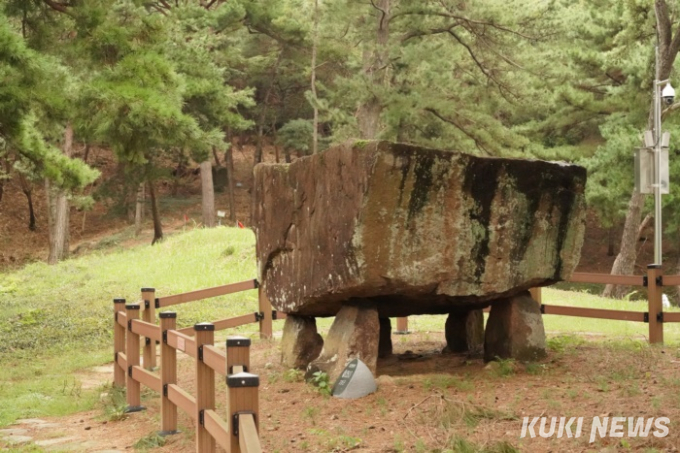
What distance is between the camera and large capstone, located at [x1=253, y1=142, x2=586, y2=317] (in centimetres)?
688

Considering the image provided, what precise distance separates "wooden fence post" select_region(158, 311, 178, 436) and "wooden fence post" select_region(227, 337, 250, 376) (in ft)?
7.01

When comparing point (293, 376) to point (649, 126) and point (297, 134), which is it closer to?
point (649, 126)

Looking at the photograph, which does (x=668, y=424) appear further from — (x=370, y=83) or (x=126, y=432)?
(x=370, y=83)

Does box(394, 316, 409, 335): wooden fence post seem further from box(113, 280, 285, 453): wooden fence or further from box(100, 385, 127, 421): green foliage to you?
box(100, 385, 127, 421): green foliage

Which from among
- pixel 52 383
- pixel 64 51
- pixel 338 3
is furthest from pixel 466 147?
pixel 52 383

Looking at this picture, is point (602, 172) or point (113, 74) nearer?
point (113, 74)

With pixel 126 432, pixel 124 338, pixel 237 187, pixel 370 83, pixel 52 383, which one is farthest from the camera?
pixel 237 187

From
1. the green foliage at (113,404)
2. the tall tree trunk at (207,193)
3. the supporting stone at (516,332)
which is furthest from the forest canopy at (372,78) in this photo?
the supporting stone at (516,332)

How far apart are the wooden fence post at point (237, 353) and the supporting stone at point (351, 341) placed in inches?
110

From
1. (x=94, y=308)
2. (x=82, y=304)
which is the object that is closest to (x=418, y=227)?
(x=94, y=308)

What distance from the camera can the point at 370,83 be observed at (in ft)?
68.7

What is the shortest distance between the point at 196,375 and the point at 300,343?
3.00 metres

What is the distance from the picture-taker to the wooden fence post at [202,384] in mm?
5394

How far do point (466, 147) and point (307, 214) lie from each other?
16318 millimetres
